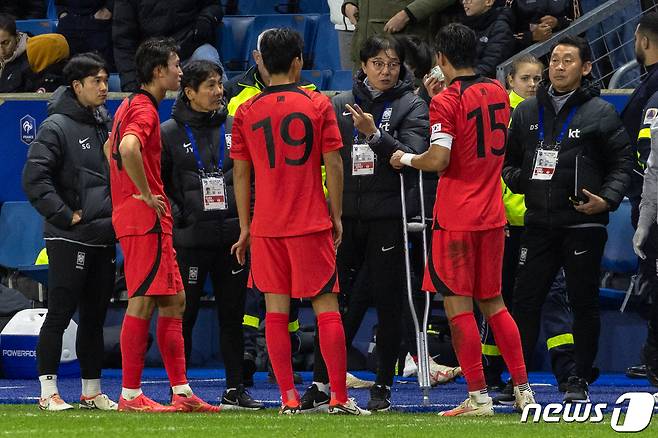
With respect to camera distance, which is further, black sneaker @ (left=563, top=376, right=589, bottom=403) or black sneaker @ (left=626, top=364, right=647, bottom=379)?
black sneaker @ (left=626, top=364, right=647, bottom=379)

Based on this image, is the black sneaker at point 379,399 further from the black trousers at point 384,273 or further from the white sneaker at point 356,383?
the white sneaker at point 356,383

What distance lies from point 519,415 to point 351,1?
558cm

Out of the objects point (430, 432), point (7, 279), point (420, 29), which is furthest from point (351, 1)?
point (430, 432)

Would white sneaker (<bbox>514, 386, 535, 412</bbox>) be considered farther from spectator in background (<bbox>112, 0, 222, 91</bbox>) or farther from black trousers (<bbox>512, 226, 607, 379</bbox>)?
spectator in background (<bbox>112, 0, 222, 91</bbox>)

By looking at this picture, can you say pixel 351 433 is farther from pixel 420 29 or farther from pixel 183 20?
pixel 183 20

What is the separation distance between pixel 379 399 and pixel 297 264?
114 cm

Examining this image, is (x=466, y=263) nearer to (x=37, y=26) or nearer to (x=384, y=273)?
(x=384, y=273)

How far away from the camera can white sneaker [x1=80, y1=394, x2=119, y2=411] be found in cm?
828

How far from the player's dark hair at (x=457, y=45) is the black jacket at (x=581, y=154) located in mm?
1051

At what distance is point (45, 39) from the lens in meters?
12.9

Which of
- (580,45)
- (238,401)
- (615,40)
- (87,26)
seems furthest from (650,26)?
(87,26)

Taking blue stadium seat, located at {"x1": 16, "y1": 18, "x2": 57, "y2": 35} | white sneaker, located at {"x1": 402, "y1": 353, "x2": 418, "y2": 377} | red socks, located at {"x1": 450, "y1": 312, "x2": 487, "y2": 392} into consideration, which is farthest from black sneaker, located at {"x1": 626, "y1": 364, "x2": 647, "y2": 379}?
blue stadium seat, located at {"x1": 16, "y1": 18, "x2": 57, "y2": 35}

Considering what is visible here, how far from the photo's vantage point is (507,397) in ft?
27.9

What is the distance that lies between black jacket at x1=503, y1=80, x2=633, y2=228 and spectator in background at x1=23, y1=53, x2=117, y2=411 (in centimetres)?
249
